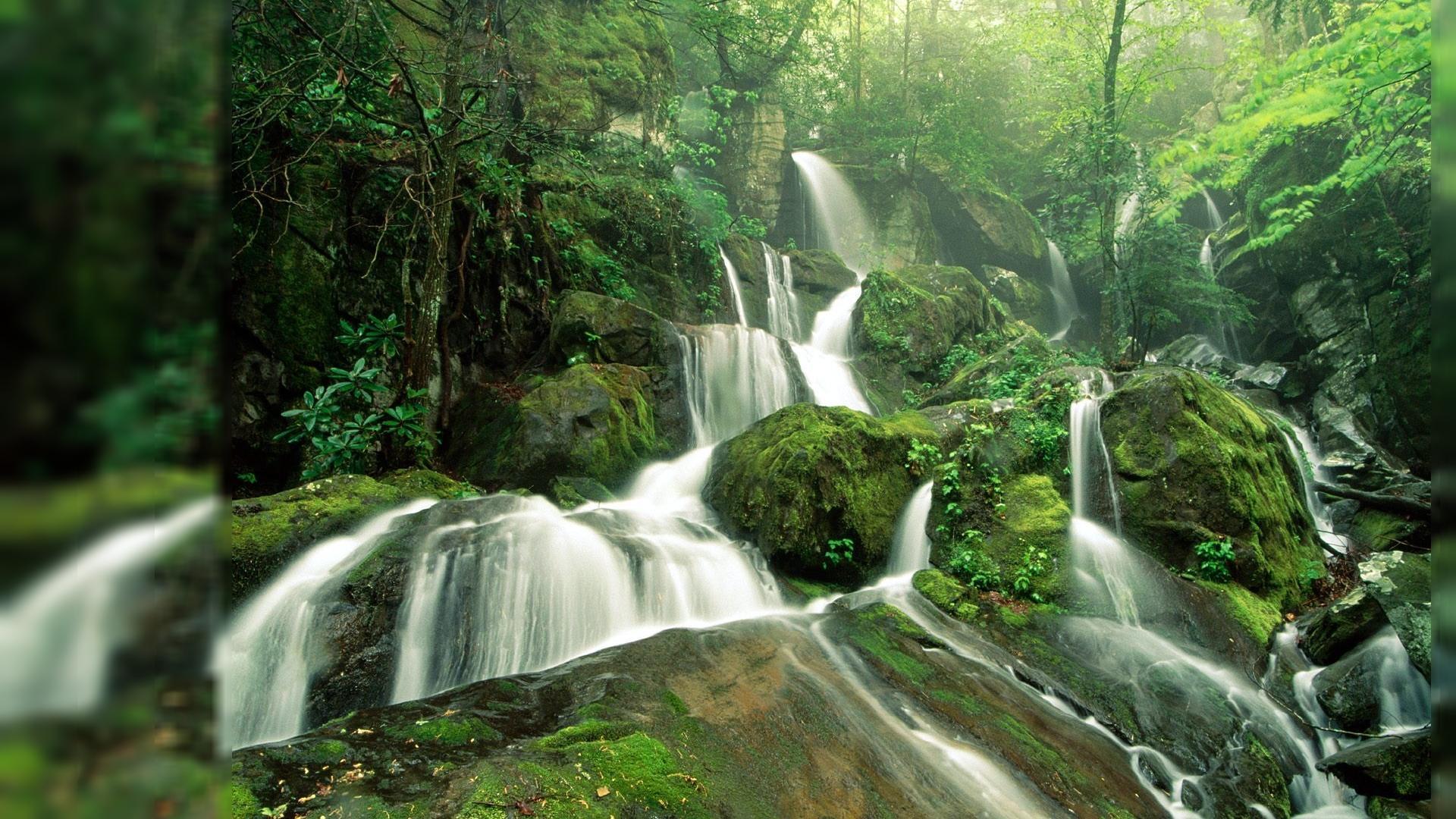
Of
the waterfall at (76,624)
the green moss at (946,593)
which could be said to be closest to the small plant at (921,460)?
the green moss at (946,593)

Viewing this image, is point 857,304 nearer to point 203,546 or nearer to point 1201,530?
point 1201,530

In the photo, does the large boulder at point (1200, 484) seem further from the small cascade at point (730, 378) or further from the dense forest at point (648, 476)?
the small cascade at point (730, 378)

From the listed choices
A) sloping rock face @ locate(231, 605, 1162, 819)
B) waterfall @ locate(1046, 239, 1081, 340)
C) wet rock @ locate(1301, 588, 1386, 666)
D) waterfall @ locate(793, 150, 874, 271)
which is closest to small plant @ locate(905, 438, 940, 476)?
sloping rock face @ locate(231, 605, 1162, 819)

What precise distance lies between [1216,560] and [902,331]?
8270 mm

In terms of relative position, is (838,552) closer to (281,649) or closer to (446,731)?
(446,731)

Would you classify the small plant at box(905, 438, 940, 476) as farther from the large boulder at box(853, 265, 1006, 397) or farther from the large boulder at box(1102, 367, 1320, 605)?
the large boulder at box(853, 265, 1006, 397)

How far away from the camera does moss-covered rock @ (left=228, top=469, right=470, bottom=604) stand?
4.50 meters

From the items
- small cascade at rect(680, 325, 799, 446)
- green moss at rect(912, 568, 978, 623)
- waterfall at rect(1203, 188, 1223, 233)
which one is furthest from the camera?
waterfall at rect(1203, 188, 1223, 233)

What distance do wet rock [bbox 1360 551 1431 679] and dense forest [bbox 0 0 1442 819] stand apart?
0.03 m

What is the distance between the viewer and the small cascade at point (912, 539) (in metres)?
6.89

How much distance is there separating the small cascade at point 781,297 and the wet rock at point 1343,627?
1032 cm

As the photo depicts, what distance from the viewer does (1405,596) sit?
4.76 meters

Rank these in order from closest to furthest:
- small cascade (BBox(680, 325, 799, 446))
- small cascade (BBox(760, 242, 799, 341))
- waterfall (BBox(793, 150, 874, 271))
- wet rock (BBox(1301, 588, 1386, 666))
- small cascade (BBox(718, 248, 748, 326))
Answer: wet rock (BBox(1301, 588, 1386, 666)) → small cascade (BBox(680, 325, 799, 446)) → small cascade (BBox(718, 248, 748, 326)) → small cascade (BBox(760, 242, 799, 341)) → waterfall (BBox(793, 150, 874, 271))

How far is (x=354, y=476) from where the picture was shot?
586 centimetres
